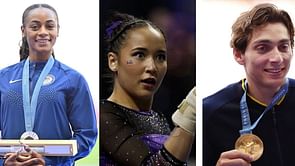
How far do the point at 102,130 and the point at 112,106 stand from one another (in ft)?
0.49

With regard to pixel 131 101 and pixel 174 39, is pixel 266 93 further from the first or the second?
pixel 131 101

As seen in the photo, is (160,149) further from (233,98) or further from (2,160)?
(2,160)

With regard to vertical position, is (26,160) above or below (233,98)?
below

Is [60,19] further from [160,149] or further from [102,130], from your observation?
[160,149]

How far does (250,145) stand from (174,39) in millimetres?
721

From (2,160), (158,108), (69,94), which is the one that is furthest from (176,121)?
(2,160)

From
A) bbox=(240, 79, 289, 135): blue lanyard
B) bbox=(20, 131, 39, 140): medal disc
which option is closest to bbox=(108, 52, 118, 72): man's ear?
bbox=(20, 131, 39, 140): medal disc

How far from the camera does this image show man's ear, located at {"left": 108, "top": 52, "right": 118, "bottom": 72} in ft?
9.34

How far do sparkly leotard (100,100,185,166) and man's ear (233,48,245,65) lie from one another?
0.53m

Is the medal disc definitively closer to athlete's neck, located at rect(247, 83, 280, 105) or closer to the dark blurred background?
the dark blurred background

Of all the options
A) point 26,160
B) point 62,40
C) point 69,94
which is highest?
point 62,40

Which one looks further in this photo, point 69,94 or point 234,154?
point 69,94

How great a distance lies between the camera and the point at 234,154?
8.87ft

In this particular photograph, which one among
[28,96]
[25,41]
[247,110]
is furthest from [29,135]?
[247,110]
